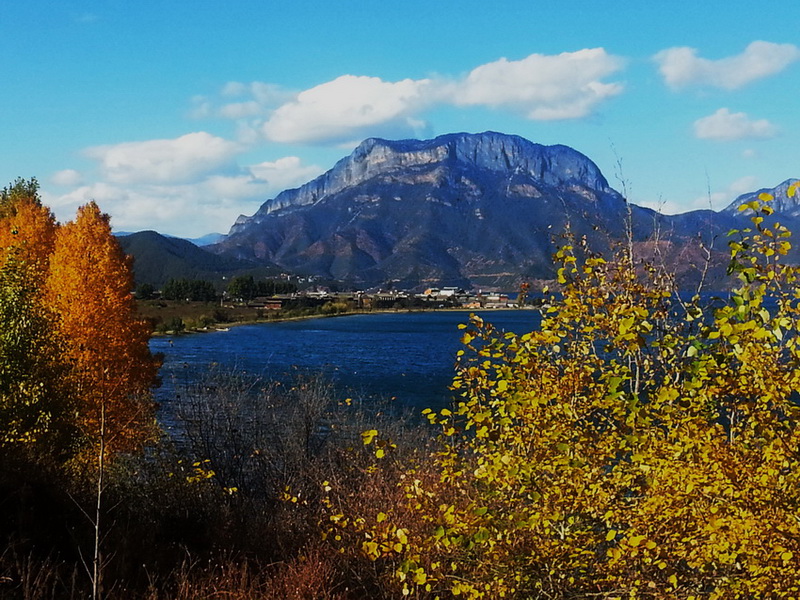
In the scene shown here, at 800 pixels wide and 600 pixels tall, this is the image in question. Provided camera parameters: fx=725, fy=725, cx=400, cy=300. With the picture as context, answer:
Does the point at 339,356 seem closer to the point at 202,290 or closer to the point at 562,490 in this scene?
the point at 562,490

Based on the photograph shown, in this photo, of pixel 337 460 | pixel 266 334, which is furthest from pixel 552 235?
pixel 266 334

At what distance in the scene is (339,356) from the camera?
2798 inches

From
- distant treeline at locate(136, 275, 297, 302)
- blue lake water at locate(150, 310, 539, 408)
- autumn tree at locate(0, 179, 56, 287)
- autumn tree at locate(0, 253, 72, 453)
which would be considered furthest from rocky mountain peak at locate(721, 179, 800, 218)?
distant treeline at locate(136, 275, 297, 302)

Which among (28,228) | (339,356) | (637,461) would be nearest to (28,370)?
(28,228)

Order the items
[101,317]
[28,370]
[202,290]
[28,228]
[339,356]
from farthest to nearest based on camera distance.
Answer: [202,290] < [339,356] < [28,228] < [101,317] < [28,370]

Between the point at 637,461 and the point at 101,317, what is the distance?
1077 inches

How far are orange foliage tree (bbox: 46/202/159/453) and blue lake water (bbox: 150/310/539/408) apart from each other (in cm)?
214

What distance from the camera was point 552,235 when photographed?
27.2 ft

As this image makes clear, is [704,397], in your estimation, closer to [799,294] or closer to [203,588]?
[799,294]

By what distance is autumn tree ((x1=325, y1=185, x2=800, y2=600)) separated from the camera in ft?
16.2

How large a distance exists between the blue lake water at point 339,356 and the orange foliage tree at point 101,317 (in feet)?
7.02

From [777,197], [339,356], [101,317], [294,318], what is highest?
[777,197]

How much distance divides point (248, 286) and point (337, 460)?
6664 inches

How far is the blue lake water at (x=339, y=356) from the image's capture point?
44.6 m
